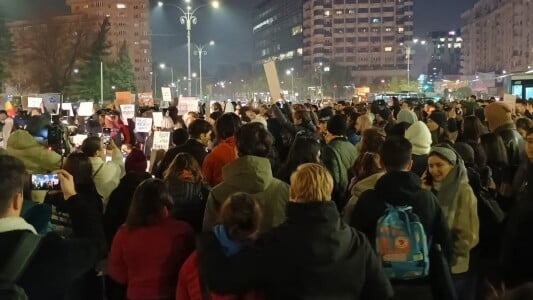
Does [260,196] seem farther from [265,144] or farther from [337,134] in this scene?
[337,134]

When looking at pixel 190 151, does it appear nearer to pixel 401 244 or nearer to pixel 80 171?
pixel 80 171

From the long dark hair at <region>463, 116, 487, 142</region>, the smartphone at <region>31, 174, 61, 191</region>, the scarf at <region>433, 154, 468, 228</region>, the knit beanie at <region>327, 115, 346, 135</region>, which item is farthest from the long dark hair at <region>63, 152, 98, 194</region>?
the long dark hair at <region>463, 116, 487, 142</region>

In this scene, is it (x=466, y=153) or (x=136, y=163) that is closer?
(x=466, y=153)

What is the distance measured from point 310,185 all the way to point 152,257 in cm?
134

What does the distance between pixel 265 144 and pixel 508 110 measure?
4617 millimetres

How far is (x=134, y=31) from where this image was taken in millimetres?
154375

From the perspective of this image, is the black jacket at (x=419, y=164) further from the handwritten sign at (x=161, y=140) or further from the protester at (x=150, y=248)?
the handwritten sign at (x=161, y=140)

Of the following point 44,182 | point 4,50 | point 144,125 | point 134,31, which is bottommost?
point 44,182

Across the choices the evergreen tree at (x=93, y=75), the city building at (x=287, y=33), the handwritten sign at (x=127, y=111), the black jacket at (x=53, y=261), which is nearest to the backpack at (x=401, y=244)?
the black jacket at (x=53, y=261)

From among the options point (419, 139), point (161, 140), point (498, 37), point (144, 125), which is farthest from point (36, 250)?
point (498, 37)

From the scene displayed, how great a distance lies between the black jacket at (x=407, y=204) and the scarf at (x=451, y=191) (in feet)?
1.24

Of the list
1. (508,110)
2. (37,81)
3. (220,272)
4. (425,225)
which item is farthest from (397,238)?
(37,81)

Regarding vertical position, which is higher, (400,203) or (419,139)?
(419,139)

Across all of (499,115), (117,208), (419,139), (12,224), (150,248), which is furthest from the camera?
(499,115)
